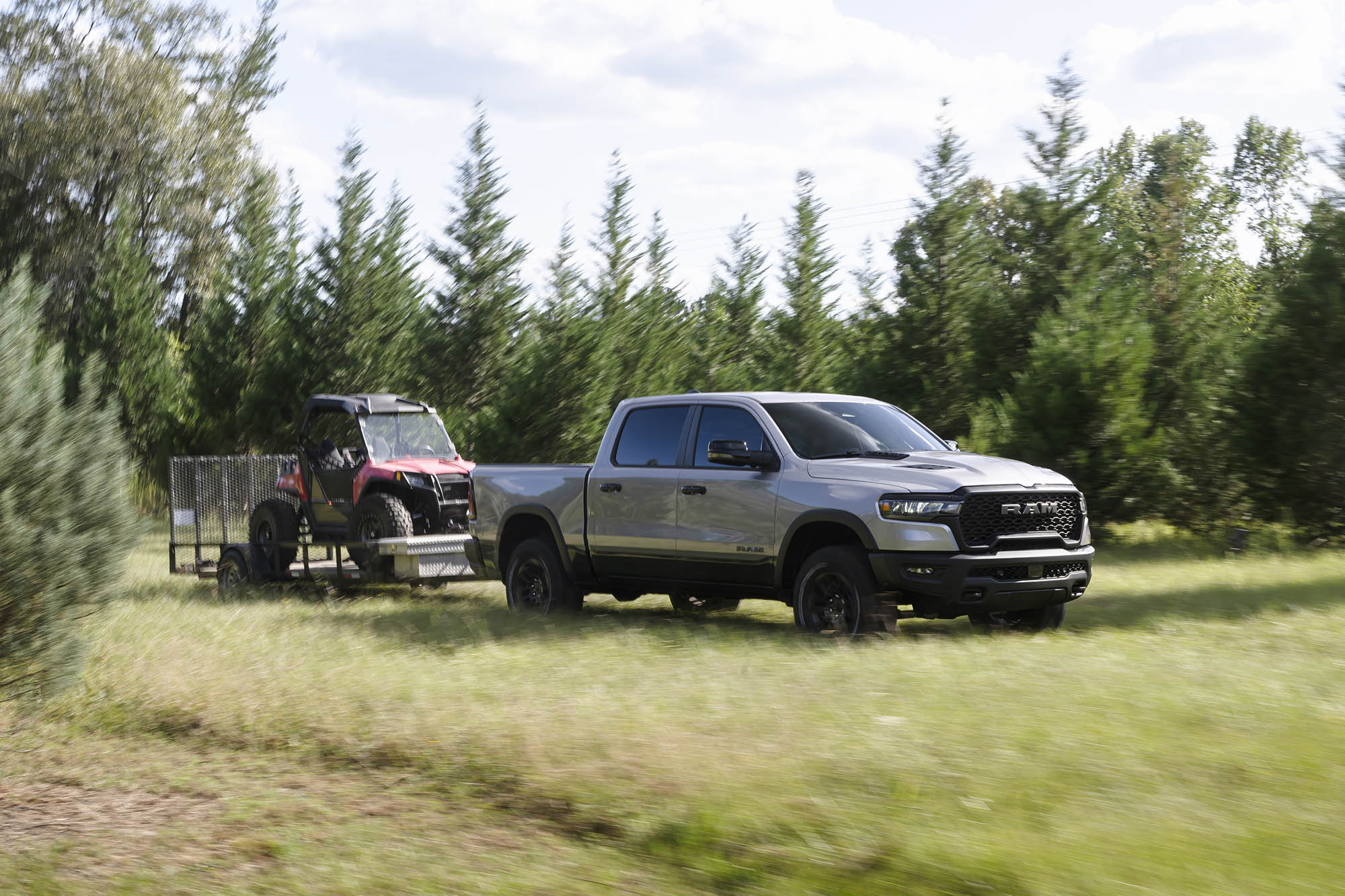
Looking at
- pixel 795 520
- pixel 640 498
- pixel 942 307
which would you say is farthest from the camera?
pixel 942 307

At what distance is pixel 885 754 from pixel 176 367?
3153 cm

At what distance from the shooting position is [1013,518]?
9672 millimetres

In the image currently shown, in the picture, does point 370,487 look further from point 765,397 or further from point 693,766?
point 693,766

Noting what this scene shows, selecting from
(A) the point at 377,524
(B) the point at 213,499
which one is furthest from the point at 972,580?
(B) the point at 213,499

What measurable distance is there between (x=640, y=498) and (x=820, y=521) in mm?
2062

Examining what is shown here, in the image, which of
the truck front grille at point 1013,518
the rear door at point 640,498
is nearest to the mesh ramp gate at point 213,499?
the rear door at point 640,498

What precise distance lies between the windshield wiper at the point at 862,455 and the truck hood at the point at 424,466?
610cm

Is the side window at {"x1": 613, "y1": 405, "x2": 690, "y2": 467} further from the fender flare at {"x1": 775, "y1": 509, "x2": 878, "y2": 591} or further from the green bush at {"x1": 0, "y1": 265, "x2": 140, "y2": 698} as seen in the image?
the green bush at {"x1": 0, "y1": 265, "x2": 140, "y2": 698}

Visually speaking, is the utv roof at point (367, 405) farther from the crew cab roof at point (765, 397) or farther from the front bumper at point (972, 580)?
the front bumper at point (972, 580)

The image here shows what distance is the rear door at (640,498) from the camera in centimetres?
1123

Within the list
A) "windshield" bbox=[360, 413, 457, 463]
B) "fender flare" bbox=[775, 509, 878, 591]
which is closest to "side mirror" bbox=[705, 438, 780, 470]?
"fender flare" bbox=[775, 509, 878, 591]

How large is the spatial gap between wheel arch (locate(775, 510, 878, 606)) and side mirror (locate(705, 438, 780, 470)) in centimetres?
59

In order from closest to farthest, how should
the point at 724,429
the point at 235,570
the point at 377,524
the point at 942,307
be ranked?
the point at 724,429 → the point at 377,524 → the point at 235,570 → the point at 942,307

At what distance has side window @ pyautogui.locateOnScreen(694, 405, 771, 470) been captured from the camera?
10.9m
